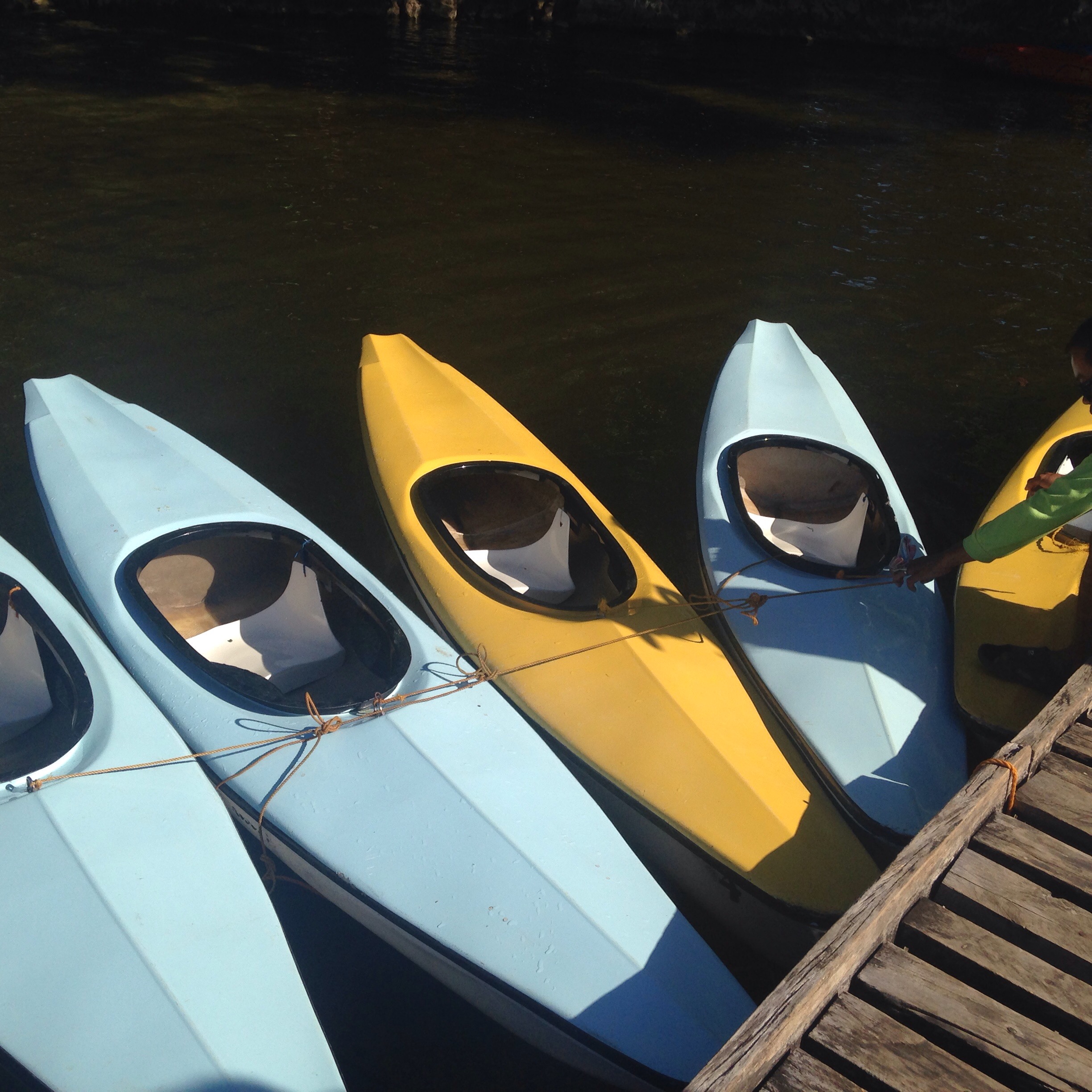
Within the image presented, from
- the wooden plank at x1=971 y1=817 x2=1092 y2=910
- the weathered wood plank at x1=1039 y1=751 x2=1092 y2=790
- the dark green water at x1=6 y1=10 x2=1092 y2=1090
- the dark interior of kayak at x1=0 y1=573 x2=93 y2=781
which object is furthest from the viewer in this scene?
the dark green water at x1=6 y1=10 x2=1092 y2=1090

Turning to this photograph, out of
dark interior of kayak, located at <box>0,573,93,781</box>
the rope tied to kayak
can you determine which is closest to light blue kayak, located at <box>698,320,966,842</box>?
the rope tied to kayak

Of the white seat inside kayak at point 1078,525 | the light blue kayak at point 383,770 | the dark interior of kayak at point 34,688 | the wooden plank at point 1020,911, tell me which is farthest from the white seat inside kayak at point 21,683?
the white seat inside kayak at point 1078,525

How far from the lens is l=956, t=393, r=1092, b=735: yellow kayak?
344 centimetres

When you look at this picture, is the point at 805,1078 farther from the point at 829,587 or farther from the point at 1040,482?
the point at 1040,482

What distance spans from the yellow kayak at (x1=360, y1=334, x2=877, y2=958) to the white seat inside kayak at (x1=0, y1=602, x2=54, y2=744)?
1544 mm

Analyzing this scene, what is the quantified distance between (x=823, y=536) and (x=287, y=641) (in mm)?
2714

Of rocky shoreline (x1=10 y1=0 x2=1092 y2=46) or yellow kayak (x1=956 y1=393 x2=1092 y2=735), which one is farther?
rocky shoreline (x1=10 y1=0 x2=1092 y2=46)

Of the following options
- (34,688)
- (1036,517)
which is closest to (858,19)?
(1036,517)

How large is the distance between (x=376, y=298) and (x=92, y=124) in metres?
5.55

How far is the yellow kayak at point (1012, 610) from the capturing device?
3438 millimetres

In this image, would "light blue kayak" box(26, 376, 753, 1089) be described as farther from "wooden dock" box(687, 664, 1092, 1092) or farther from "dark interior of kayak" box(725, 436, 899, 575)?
"dark interior of kayak" box(725, 436, 899, 575)

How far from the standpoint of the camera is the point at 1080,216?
9.92m

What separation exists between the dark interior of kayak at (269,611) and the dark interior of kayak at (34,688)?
0.33 m

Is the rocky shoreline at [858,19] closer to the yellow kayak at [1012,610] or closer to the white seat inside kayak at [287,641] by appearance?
the yellow kayak at [1012,610]
